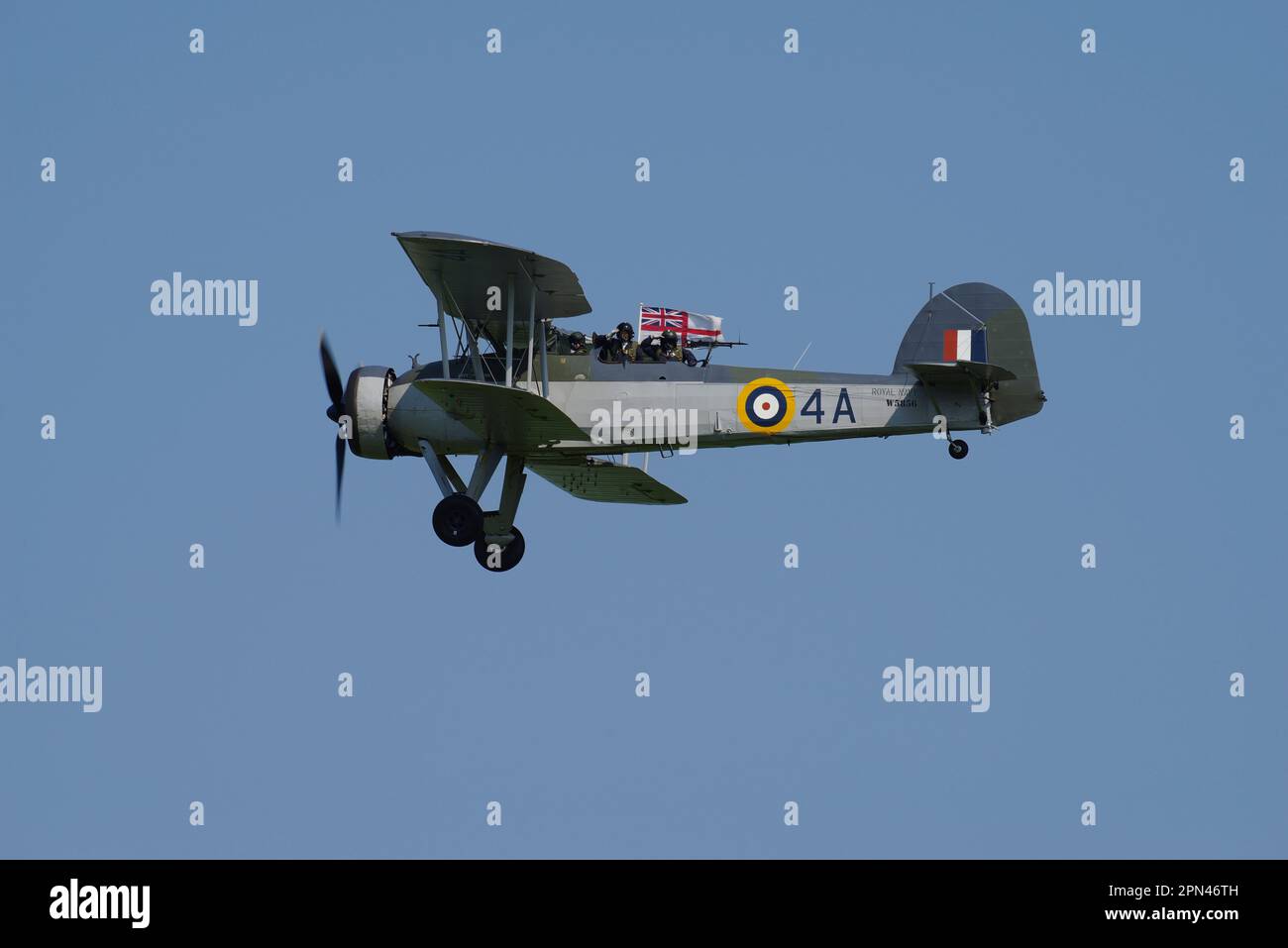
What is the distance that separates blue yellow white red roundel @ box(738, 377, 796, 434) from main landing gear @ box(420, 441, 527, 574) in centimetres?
286

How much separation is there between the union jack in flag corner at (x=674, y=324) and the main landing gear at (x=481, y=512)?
2276 mm

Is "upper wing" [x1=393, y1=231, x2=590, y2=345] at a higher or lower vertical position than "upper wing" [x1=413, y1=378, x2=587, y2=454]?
higher

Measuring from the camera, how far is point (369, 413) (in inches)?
925

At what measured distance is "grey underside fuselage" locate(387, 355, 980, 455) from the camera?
23.1 metres

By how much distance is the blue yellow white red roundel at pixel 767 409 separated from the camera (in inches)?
915

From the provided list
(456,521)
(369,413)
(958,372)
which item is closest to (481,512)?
(456,521)

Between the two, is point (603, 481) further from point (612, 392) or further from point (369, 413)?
point (369, 413)

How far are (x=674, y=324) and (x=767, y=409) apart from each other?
150 centimetres

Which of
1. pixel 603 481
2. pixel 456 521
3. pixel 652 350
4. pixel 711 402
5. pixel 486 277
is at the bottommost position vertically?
pixel 456 521

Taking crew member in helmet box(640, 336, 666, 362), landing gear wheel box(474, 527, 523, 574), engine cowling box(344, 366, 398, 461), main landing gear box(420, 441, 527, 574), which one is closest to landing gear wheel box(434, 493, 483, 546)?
main landing gear box(420, 441, 527, 574)

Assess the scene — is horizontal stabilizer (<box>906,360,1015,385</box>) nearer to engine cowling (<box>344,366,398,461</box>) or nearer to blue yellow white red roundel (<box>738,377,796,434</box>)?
blue yellow white red roundel (<box>738,377,796,434</box>)

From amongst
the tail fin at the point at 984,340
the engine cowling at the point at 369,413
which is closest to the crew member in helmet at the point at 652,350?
the tail fin at the point at 984,340

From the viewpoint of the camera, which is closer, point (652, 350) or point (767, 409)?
point (767, 409)
